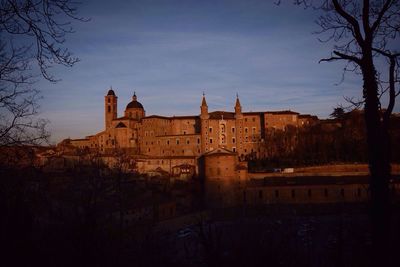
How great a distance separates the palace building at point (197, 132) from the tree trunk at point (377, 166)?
48.2 m

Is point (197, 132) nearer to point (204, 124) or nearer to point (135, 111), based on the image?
point (204, 124)

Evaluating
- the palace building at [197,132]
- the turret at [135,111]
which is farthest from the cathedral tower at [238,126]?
the turret at [135,111]

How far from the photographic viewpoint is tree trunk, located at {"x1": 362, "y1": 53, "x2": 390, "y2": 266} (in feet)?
18.6

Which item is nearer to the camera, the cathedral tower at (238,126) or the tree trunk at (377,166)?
the tree trunk at (377,166)

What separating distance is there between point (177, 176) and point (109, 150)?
64.8 feet

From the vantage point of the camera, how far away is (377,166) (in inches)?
238

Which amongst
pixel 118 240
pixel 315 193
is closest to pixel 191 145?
pixel 315 193

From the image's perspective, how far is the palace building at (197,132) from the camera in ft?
195

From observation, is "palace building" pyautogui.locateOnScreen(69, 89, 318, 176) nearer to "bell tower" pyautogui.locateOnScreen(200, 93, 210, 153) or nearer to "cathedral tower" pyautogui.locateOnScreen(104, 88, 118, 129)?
"bell tower" pyautogui.locateOnScreen(200, 93, 210, 153)

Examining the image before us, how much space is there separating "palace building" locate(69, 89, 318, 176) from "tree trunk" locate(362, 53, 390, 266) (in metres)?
48.2

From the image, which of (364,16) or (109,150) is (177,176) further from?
(364,16)

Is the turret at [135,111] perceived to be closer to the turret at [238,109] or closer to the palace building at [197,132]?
the palace building at [197,132]

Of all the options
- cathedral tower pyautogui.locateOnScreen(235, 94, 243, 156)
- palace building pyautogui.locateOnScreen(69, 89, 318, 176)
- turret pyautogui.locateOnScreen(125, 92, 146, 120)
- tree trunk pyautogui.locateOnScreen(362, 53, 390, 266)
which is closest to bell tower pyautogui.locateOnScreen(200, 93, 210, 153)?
palace building pyautogui.locateOnScreen(69, 89, 318, 176)

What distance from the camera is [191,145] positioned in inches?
2373
